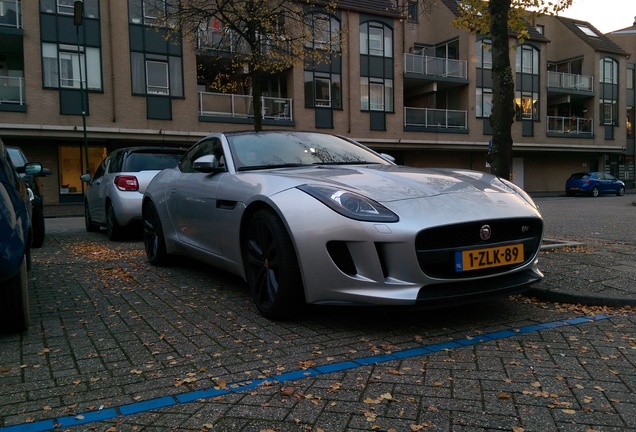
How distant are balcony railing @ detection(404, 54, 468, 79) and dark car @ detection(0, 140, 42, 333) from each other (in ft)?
95.3

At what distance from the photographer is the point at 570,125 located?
37375 mm

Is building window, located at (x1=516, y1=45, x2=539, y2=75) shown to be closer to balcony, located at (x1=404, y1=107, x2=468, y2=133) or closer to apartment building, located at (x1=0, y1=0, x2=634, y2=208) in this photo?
apartment building, located at (x1=0, y1=0, x2=634, y2=208)

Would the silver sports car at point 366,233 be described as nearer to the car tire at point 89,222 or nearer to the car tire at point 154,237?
the car tire at point 154,237

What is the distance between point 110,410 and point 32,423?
327 millimetres

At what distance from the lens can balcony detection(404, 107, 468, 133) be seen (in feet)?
100

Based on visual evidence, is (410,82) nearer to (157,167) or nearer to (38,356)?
(157,167)

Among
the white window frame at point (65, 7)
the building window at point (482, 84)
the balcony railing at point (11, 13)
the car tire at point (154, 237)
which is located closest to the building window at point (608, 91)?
the building window at point (482, 84)

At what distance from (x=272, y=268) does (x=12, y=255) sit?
1653mm

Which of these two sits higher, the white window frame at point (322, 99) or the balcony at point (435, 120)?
the white window frame at point (322, 99)

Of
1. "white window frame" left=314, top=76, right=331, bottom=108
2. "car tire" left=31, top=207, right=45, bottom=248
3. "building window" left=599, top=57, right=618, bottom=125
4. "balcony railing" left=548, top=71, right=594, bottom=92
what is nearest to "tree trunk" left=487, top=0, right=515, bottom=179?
"car tire" left=31, top=207, right=45, bottom=248

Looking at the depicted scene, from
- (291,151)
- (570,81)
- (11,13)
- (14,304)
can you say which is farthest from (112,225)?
(570,81)

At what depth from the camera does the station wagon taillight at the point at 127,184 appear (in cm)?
856

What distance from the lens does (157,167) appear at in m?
8.91

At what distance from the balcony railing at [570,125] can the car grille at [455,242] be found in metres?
35.7
